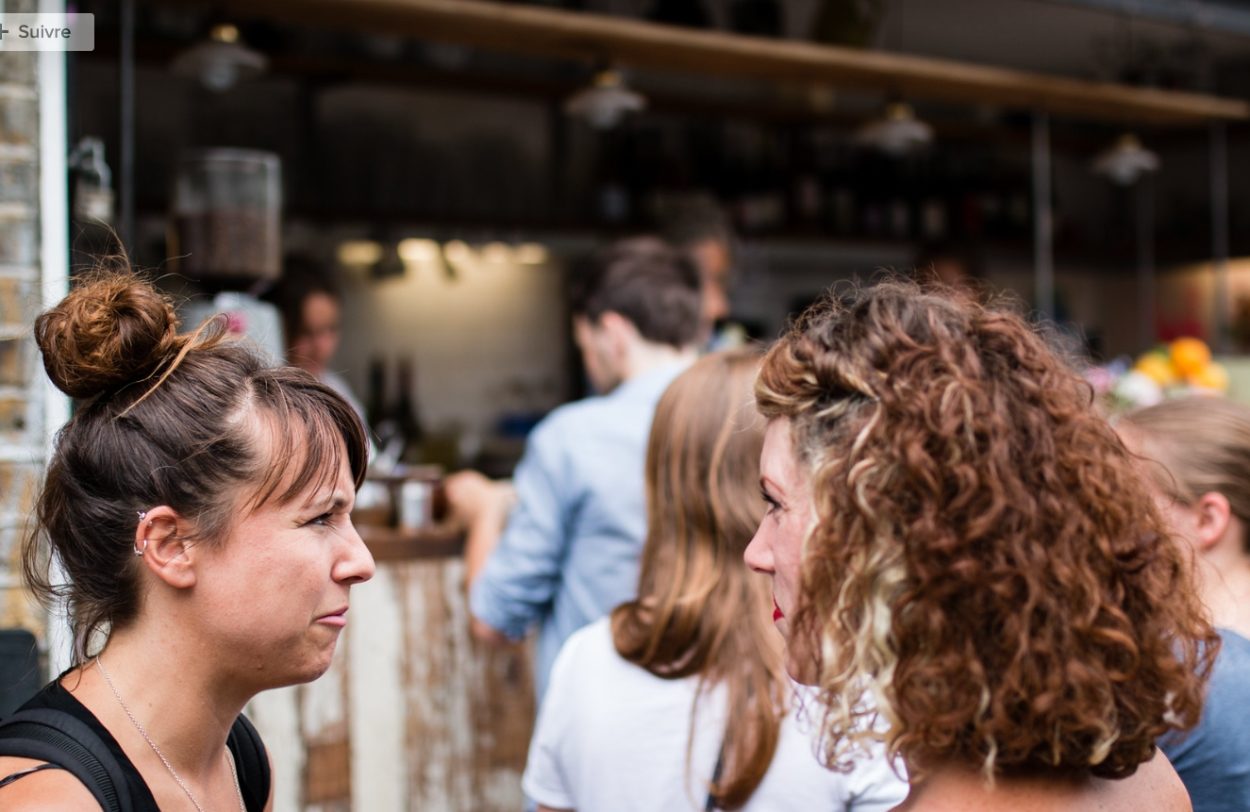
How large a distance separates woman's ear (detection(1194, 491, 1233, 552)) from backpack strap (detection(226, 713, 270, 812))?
4.20 feet

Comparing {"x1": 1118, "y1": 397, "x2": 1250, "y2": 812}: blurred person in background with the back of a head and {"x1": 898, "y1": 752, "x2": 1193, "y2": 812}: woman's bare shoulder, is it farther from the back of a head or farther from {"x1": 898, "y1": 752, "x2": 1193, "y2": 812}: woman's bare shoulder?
{"x1": 898, "y1": 752, "x2": 1193, "y2": 812}: woman's bare shoulder

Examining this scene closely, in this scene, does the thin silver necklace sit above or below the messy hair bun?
below

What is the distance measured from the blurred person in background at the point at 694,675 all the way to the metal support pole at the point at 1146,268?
5.75 metres

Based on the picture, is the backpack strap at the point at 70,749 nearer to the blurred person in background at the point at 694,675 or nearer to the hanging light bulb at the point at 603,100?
the blurred person in background at the point at 694,675

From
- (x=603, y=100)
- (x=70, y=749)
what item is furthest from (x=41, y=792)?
(x=603, y=100)

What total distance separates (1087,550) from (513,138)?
4862 millimetres

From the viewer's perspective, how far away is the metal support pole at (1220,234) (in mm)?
5832

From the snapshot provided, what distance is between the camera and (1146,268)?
6766 mm

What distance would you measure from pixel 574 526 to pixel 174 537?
1208mm

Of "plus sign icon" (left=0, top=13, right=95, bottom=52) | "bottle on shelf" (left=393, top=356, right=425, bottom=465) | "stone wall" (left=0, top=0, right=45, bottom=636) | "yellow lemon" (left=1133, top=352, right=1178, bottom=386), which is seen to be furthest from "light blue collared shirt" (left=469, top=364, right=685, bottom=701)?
"bottle on shelf" (left=393, top=356, right=425, bottom=465)

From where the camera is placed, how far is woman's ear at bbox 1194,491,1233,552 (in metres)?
1.72

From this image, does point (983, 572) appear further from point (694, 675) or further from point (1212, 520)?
point (1212, 520)

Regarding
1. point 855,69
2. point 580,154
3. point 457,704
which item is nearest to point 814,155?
point 580,154

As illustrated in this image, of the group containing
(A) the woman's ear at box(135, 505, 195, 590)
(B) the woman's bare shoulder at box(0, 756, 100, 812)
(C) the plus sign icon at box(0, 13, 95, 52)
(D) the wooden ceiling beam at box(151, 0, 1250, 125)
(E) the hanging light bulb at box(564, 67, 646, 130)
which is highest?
(D) the wooden ceiling beam at box(151, 0, 1250, 125)
